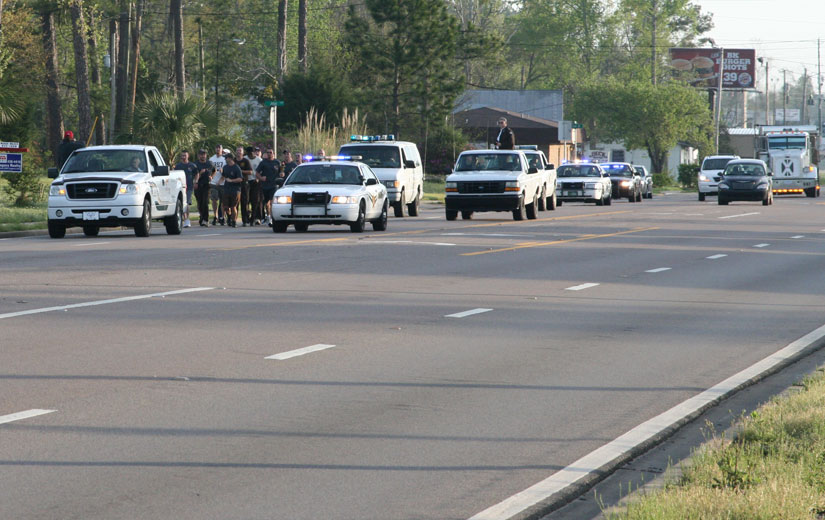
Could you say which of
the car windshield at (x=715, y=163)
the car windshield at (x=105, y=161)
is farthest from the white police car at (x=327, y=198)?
the car windshield at (x=715, y=163)

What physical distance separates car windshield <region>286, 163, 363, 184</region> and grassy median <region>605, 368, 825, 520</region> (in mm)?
19402

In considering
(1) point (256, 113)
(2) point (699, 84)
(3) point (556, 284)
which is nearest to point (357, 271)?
(3) point (556, 284)

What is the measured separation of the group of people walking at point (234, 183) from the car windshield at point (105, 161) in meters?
3.55

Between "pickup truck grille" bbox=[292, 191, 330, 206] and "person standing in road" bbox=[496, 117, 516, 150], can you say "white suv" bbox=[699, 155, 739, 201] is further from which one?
"pickup truck grille" bbox=[292, 191, 330, 206]

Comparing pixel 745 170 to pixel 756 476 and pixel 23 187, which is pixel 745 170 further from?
pixel 756 476

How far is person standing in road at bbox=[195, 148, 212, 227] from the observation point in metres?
30.0

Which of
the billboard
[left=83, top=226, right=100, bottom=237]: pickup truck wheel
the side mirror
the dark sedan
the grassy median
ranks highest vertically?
the billboard

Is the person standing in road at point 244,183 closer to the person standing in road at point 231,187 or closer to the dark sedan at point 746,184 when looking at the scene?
the person standing in road at point 231,187

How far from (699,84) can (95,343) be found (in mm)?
121124

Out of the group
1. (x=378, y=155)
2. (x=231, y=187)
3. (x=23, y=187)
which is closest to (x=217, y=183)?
(x=231, y=187)

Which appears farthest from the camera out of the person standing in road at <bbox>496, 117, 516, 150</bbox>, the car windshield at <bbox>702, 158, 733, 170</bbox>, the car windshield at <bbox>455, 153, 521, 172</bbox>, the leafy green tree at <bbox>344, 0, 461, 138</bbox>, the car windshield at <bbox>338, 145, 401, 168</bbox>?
the leafy green tree at <bbox>344, 0, 461, 138</bbox>

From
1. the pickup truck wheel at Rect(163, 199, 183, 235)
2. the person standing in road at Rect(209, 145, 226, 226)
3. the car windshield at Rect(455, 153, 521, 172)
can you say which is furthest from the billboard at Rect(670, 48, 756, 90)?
the pickup truck wheel at Rect(163, 199, 183, 235)

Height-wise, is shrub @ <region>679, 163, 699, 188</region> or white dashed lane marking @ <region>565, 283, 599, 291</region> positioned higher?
shrub @ <region>679, 163, 699, 188</region>

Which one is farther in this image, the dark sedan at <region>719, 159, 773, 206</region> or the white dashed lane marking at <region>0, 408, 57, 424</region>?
the dark sedan at <region>719, 159, 773, 206</region>
